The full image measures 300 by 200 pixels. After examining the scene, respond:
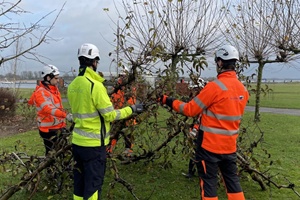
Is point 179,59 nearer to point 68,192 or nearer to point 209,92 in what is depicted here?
point 209,92

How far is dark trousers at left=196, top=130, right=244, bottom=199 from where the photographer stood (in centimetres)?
392

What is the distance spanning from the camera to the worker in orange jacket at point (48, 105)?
561 cm

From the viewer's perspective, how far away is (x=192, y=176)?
20.4ft

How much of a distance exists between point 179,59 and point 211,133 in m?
1.27

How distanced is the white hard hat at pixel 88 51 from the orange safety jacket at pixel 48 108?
193 centimetres

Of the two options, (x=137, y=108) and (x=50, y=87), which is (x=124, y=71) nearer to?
(x=137, y=108)

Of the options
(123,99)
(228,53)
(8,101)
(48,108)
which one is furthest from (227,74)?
(8,101)

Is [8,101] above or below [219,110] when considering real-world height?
below

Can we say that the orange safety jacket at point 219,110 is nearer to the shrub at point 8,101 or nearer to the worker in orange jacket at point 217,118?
the worker in orange jacket at point 217,118

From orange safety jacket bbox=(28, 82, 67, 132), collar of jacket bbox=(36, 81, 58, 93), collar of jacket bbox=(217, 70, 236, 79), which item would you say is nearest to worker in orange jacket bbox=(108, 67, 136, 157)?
orange safety jacket bbox=(28, 82, 67, 132)

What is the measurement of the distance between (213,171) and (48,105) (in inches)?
123

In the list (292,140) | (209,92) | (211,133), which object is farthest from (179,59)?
(292,140)

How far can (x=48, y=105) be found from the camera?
18.4ft

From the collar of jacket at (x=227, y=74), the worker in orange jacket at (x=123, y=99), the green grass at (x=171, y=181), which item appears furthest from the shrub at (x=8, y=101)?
the collar of jacket at (x=227, y=74)
